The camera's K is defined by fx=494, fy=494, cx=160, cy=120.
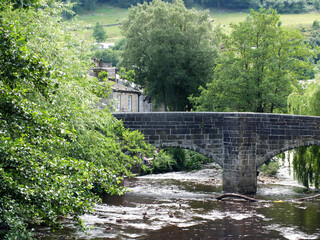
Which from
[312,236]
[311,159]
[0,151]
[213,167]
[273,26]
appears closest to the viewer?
[0,151]

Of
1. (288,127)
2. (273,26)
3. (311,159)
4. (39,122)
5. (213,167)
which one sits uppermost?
(273,26)

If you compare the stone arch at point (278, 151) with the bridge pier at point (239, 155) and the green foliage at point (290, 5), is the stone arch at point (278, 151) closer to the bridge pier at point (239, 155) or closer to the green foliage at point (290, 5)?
the bridge pier at point (239, 155)

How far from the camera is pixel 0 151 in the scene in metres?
8.60

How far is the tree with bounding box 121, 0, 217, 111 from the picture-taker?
39219mm

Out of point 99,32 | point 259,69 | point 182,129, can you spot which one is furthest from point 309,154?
point 99,32

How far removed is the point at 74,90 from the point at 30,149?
5.16 metres

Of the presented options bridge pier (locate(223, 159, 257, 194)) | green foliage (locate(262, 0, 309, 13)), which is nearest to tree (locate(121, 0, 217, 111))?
bridge pier (locate(223, 159, 257, 194))

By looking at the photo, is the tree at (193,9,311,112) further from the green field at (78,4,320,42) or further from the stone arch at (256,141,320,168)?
the green field at (78,4,320,42)

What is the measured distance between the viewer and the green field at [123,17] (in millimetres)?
127394

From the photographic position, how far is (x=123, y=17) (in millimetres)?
137500

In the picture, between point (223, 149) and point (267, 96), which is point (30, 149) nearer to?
point (223, 149)

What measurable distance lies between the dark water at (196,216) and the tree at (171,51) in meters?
15.1

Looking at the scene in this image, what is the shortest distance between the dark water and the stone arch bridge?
1.52 metres

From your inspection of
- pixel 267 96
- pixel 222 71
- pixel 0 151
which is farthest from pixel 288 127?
pixel 0 151
